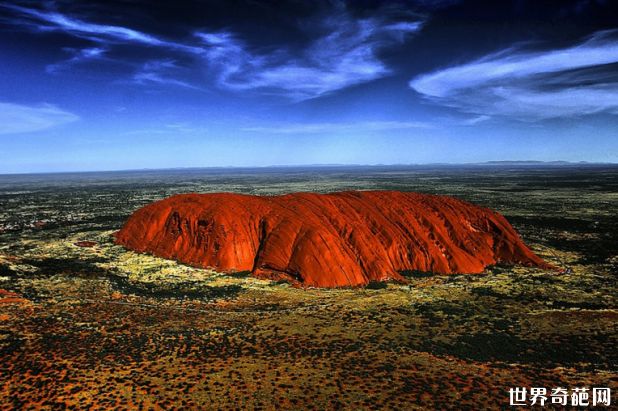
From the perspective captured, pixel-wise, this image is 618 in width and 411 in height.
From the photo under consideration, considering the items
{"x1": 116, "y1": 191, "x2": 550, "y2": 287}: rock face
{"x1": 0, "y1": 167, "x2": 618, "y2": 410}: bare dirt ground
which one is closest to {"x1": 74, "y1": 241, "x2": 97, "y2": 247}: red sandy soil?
{"x1": 116, "y1": 191, "x2": 550, "y2": 287}: rock face

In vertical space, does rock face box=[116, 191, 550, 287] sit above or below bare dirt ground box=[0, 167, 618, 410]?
above

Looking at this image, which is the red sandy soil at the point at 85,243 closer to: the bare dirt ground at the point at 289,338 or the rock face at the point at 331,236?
the rock face at the point at 331,236

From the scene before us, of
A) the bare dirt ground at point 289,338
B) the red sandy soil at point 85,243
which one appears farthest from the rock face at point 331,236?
the red sandy soil at point 85,243

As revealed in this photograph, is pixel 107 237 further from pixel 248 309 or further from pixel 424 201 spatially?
pixel 424 201

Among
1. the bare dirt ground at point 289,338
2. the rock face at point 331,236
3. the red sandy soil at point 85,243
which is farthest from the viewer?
the red sandy soil at point 85,243

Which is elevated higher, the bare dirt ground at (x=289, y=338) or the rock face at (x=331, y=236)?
the rock face at (x=331, y=236)

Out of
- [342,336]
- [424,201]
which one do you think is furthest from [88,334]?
[424,201]

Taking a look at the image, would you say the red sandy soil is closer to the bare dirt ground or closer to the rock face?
the rock face

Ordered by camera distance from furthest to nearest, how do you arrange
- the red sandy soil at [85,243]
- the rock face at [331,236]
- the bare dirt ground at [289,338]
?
the red sandy soil at [85,243] → the rock face at [331,236] → the bare dirt ground at [289,338]

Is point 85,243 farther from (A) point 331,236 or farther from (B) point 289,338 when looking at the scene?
(B) point 289,338
